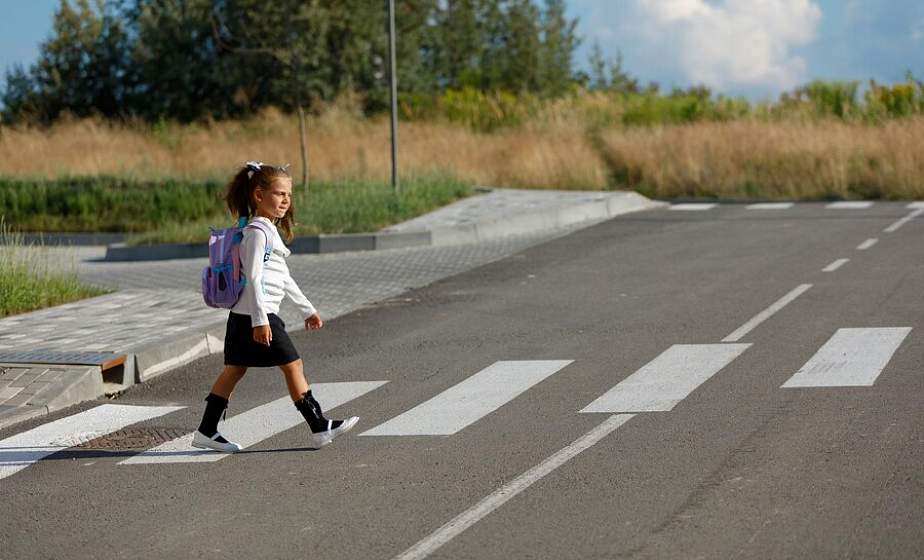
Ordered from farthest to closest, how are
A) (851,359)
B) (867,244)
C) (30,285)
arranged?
(867,244)
(30,285)
(851,359)

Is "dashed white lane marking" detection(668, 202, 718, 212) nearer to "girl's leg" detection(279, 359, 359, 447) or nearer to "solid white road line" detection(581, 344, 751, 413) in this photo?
"solid white road line" detection(581, 344, 751, 413)

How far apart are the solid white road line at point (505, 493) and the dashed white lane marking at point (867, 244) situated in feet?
30.5

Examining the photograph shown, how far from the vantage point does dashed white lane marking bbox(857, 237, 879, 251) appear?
16984mm

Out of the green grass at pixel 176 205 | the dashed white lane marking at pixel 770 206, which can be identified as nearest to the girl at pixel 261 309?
the green grass at pixel 176 205

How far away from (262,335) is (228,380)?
51 cm

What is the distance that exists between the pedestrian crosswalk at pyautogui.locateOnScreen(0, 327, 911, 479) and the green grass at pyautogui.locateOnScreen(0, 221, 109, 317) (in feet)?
15.1

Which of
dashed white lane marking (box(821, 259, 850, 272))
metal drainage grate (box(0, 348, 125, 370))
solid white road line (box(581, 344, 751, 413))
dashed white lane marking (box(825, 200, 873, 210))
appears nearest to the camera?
solid white road line (box(581, 344, 751, 413))

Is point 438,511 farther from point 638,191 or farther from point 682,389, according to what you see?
point 638,191

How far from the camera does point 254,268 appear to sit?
7.82 metres

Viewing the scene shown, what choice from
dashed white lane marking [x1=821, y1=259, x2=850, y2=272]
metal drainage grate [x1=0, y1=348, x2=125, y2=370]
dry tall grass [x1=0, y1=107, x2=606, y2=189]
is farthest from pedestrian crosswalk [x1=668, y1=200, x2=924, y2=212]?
metal drainage grate [x1=0, y1=348, x2=125, y2=370]

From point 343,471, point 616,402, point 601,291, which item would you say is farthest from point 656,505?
point 601,291

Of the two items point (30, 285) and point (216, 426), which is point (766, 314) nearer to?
point (216, 426)

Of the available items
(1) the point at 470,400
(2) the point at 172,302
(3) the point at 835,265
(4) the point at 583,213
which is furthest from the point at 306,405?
(4) the point at 583,213

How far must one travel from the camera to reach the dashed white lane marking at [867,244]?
17.0 metres
